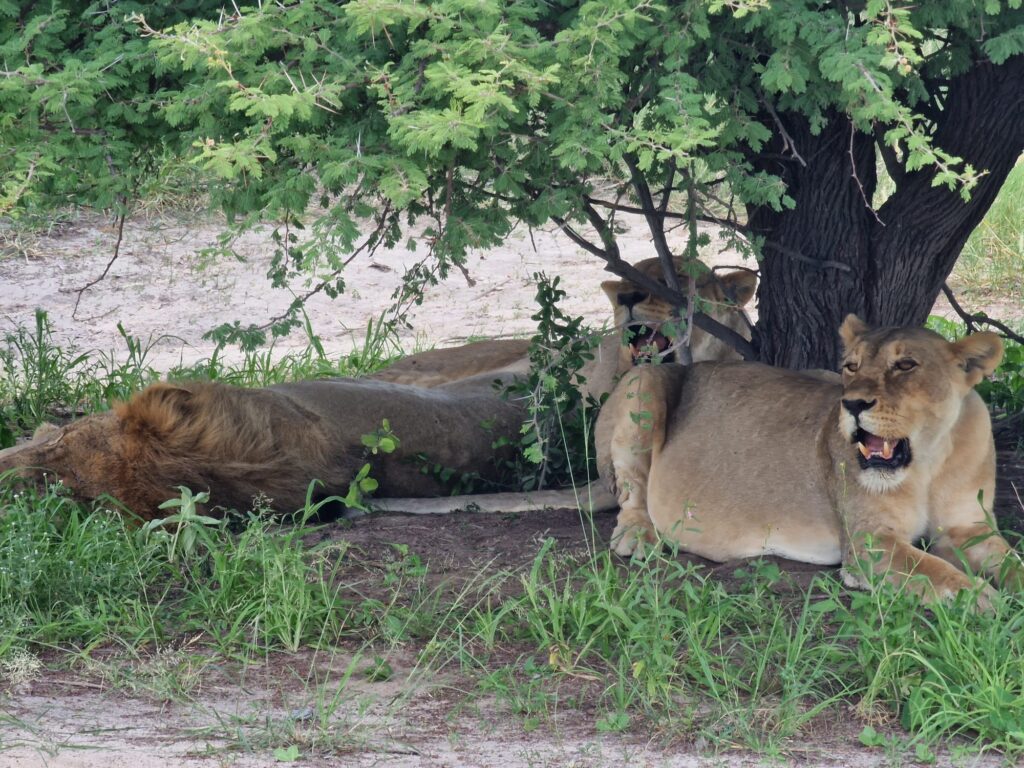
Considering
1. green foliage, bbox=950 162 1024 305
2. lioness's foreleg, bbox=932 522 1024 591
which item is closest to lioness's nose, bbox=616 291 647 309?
lioness's foreleg, bbox=932 522 1024 591

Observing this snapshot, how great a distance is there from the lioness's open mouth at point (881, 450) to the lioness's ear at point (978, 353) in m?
0.32

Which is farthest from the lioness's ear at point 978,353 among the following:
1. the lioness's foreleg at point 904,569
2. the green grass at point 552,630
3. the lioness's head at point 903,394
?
the green grass at point 552,630

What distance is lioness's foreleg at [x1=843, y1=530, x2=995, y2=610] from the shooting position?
415 cm

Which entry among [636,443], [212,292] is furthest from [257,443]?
[212,292]

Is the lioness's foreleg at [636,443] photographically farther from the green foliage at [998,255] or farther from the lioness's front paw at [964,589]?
the green foliage at [998,255]

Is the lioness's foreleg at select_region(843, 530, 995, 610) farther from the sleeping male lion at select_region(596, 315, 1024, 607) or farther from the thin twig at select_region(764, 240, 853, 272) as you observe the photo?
the thin twig at select_region(764, 240, 853, 272)

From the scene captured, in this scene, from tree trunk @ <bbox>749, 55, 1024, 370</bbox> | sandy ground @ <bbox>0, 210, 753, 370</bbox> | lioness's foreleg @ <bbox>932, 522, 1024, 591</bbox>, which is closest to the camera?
lioness's foreleg @ <bbox>932, 522, 1024, 591</bbox>

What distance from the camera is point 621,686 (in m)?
3.71

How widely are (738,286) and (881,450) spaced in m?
2.08

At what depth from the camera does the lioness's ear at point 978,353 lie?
14.6ft

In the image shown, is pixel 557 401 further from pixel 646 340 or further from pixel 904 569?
pixel 904 569

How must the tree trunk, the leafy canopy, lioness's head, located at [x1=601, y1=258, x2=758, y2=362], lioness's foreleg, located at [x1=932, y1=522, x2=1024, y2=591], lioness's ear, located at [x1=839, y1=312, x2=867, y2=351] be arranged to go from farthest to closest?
lioness's head, located at [x1=601, y1=258, x2=758, y2=362] < the tree trunk < lioness's ear, located at [x1=839, y1=312, x2=867, y2=351] < lioness's foreleg, located at [x1=932, y1=522, x2=1024, y2=591] < the leafy canopy

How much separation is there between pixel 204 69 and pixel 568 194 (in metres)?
1.14

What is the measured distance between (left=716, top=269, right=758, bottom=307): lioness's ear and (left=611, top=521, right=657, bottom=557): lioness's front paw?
5.21 feet
